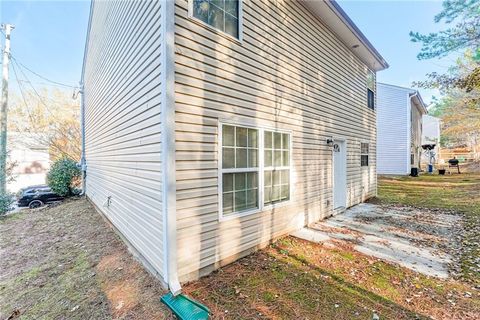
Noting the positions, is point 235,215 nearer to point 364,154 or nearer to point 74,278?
point 74,278

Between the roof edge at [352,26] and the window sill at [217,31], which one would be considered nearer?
the window sill at [217,31]

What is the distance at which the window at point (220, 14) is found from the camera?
355 centimetres

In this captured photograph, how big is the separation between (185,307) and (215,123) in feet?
7.83

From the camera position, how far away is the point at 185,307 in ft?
8.83

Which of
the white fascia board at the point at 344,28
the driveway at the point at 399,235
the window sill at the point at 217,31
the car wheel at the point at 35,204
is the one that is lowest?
the car wheel at the point at 35,204

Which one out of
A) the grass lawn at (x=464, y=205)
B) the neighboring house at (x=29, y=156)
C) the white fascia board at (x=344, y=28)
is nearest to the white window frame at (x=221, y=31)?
the white fascia board at (x=344, y=28)

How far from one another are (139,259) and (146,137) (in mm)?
2029

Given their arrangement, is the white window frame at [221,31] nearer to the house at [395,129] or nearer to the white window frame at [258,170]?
the white window frame at [258,170]

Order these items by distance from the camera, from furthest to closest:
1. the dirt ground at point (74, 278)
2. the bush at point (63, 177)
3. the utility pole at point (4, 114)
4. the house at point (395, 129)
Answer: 1. the house at point (395, 129)
2. the bush at point (63, 177)
3. the utility pole at point (4, 114)
4. the dirt ground at point (74, 278)

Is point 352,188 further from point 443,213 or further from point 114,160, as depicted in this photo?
point 114,160

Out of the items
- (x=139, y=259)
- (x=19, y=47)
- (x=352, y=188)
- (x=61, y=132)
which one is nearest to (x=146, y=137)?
(x=139, y=259)

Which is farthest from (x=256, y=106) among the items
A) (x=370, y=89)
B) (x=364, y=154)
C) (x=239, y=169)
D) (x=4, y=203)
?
(x=4, y=203)

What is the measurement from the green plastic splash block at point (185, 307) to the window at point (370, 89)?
945 cm

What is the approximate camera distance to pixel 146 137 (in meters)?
3.70
